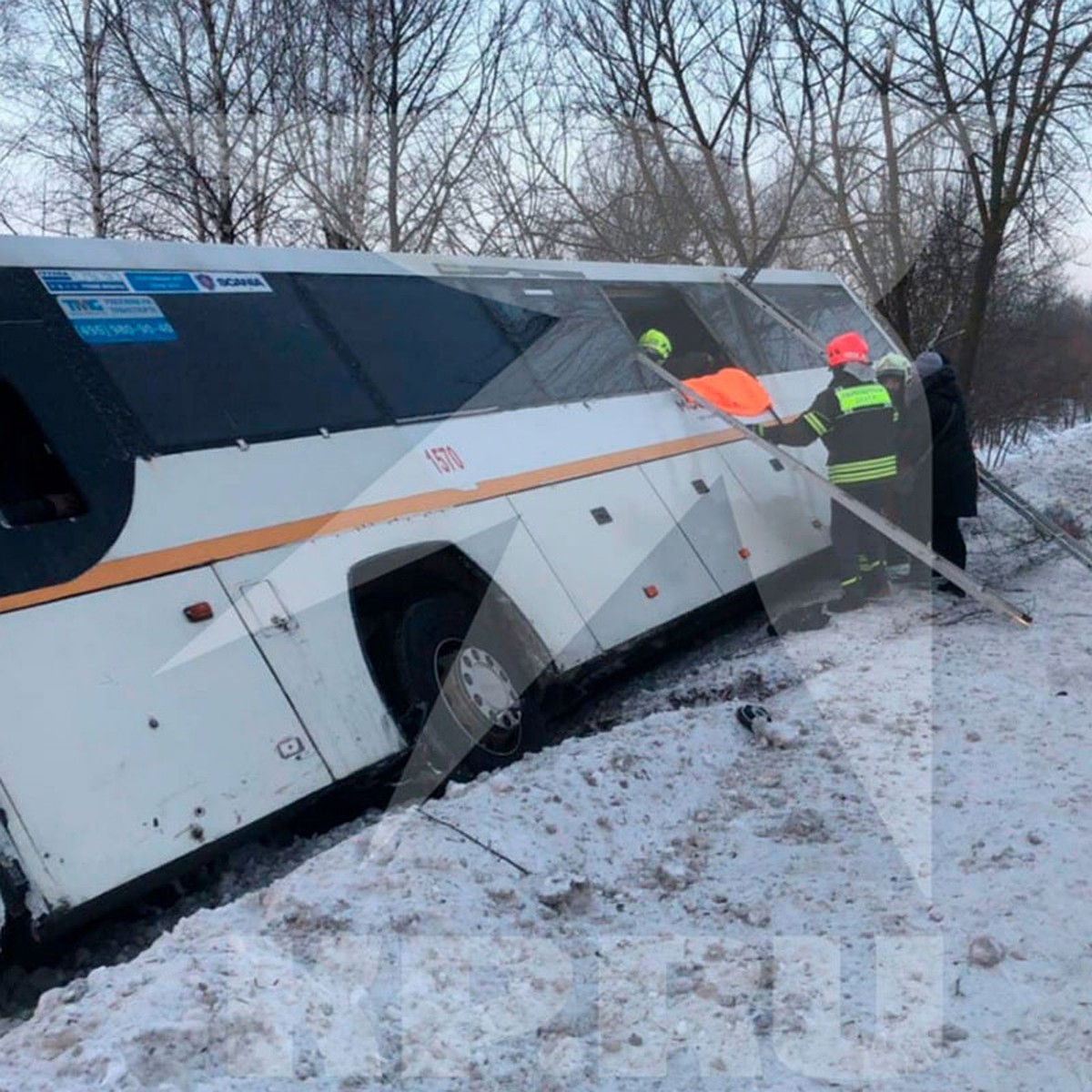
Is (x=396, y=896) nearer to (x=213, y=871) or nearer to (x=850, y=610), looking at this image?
(x=213, y=871)

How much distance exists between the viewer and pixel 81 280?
454 centimetres

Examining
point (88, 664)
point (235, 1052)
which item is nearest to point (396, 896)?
point (235, 1052)

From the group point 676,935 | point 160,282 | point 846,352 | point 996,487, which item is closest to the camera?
point 676,935

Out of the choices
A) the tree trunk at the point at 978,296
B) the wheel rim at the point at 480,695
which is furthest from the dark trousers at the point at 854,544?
the tree trunk at the point at 978,296

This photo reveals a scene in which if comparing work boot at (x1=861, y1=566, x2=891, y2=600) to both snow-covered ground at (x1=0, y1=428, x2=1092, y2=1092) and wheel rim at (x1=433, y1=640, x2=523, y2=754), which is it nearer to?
snow-covered ground at (x1=0, y1=428, x2=1092, y2=1092)

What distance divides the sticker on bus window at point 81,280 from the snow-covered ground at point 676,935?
226 cm

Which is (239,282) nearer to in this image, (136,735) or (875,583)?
(136,735)

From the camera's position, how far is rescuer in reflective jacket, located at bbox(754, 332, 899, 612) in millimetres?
7633

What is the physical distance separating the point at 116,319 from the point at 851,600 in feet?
15.6

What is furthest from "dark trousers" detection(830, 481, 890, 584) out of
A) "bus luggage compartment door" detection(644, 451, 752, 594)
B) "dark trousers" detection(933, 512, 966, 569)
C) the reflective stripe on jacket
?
"bus luggage compartment door" detection(644, 451, 752, 594)

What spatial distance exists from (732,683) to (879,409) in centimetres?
260

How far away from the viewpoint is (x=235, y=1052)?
2.89 m

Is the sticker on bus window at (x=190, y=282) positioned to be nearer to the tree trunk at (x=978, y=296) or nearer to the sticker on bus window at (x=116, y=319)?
the sticker on bus window at (x=116, y=319)

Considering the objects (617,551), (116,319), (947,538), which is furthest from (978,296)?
(116,319)
